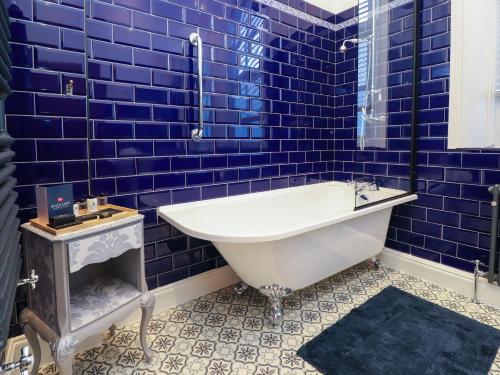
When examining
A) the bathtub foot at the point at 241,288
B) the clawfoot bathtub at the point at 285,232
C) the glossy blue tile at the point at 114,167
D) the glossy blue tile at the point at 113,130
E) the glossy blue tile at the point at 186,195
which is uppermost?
the glossy blue tile at the point at 113,130

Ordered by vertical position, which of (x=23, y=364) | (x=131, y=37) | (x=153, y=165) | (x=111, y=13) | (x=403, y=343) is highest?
(x=111, y=13)

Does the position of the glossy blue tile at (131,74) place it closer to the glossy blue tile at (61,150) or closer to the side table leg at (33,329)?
the glossy blue tile at (61,150)

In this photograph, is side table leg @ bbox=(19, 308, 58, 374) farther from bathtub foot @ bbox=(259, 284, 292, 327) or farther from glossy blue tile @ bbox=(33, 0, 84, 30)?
glossy blue tile @ bbox=(33, 0, 84, 30)

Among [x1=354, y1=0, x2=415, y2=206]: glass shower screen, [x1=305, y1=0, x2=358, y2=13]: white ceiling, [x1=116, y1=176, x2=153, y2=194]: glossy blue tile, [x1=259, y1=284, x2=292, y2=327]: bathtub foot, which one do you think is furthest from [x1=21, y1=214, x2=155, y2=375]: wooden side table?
[x1=305, y1=0, x2=358, y2=13]: white ceiling

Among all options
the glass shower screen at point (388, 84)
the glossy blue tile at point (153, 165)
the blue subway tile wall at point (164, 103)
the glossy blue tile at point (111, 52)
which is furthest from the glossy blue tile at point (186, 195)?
the glass shower screen at point (388, 84)

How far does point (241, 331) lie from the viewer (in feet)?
5.98

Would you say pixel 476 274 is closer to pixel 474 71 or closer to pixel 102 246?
pixel 474 71

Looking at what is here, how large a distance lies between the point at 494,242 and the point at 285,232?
144 centimetres

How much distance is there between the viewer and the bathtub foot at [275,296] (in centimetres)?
181

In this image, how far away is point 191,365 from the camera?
5.09 feet

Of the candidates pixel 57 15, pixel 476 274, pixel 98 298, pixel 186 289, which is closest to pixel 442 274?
pixel 476 274

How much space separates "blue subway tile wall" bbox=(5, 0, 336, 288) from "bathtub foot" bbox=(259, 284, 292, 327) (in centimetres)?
63

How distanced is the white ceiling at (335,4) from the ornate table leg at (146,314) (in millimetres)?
2810

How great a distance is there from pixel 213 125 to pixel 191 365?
1491 millimetres
